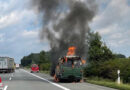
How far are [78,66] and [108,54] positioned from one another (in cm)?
1084

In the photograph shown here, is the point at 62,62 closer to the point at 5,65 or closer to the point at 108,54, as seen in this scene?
the point at 108,54

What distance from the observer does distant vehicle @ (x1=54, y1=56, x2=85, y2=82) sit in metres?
26.1

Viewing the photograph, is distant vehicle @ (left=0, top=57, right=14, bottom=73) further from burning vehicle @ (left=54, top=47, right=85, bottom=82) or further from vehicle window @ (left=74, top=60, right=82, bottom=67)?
vehicle window @ (left=74, top=60, right=82, bottom=67)

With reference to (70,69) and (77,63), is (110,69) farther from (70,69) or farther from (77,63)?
(70,69)

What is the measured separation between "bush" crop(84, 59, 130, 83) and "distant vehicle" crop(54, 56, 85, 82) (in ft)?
13.3

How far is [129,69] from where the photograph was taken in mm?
26500

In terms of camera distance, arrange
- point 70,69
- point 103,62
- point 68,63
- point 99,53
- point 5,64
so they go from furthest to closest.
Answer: point 5,64
point 99,53
point 103,62
point 68,63
point 70,69

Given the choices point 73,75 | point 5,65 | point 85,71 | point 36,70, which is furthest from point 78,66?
point 36,70

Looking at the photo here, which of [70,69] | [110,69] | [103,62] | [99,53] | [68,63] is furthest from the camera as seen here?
[99,53]

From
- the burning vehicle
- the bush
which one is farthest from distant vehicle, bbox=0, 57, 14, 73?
the burning vehicle

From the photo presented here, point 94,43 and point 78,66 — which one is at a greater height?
point 94,43

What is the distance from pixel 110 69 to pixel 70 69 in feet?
17.2

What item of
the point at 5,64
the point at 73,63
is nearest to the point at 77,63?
the point at 73,63

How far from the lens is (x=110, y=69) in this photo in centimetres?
2950
